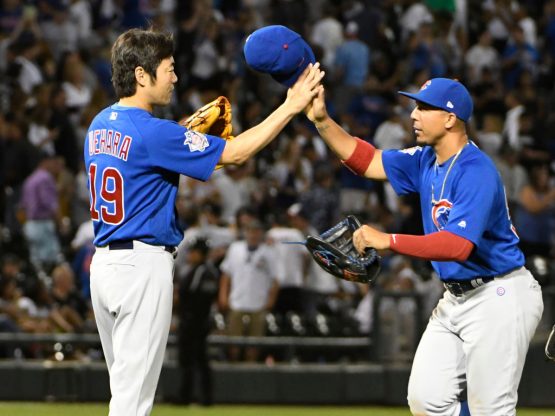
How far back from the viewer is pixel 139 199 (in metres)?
6.25

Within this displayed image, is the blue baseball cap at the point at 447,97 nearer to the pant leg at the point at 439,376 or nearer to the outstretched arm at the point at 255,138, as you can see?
the outstretched arm at the point at 255,138

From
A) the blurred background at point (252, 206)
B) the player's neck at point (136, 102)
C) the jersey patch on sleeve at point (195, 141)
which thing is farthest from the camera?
the blurred background at point (252, 206)

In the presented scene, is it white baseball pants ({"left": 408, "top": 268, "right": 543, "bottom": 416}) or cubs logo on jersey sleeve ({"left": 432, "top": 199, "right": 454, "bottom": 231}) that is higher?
cubs logo on jersey sleeve ({"left": 432, "top": 199, "right": 454, "bottom": 231})

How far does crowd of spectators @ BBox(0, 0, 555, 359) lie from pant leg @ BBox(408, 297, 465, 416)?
6406mm

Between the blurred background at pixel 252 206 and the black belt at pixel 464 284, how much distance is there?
636cm

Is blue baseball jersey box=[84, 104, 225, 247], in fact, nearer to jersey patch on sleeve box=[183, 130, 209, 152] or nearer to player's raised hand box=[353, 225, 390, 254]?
jersey patch on sleeve box=[183, 130, 209, 152]

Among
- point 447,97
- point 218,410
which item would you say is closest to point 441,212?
point 447,97

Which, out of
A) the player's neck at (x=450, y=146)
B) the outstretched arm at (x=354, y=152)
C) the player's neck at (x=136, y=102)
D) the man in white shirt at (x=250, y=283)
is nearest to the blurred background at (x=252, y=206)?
the man in white shirt at (x=250, y=283)

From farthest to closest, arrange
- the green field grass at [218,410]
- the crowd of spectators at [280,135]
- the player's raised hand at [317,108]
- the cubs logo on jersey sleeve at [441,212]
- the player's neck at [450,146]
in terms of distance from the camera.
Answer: the crowd of spectators at [280,135], the green field grass at [218,410], the player's raised hand at [317,108], the player's neck at [450,146], the cubs logo on jersey sleeve at [441,212]

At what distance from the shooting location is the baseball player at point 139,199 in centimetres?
618

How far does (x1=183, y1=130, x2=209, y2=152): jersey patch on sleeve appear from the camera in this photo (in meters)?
6.27

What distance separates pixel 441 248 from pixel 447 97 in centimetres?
84

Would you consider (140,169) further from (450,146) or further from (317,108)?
(450,146)

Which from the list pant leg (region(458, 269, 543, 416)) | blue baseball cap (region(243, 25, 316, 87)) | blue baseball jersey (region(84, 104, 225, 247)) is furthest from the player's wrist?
pant leg (region(458, 269, 543, 416))
